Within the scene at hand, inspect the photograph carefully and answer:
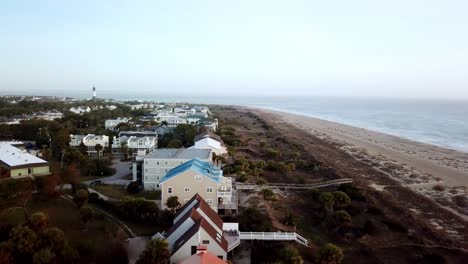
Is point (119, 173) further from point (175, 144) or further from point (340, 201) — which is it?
point (340, 201)

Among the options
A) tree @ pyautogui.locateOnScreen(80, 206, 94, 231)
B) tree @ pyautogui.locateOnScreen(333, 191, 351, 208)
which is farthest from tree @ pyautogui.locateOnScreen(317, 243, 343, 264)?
tree @ pyautogui.locateOnScreen(80, 206, 94, 231)

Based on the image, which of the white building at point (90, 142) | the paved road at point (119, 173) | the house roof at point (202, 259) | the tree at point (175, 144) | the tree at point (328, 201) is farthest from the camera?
the white building at point (90, 142)

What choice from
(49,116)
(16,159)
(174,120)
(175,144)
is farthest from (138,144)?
(49,116)

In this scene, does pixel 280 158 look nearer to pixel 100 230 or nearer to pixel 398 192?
pixel 398 192

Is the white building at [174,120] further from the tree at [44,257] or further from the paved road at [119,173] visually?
the tree at [44,257]

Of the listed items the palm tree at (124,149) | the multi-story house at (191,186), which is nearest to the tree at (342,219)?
the multi-story house at (191,186)

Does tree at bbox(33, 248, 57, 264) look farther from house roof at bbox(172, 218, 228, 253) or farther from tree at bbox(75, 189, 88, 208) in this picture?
tree at bbox(75, 189, 88, 208)
